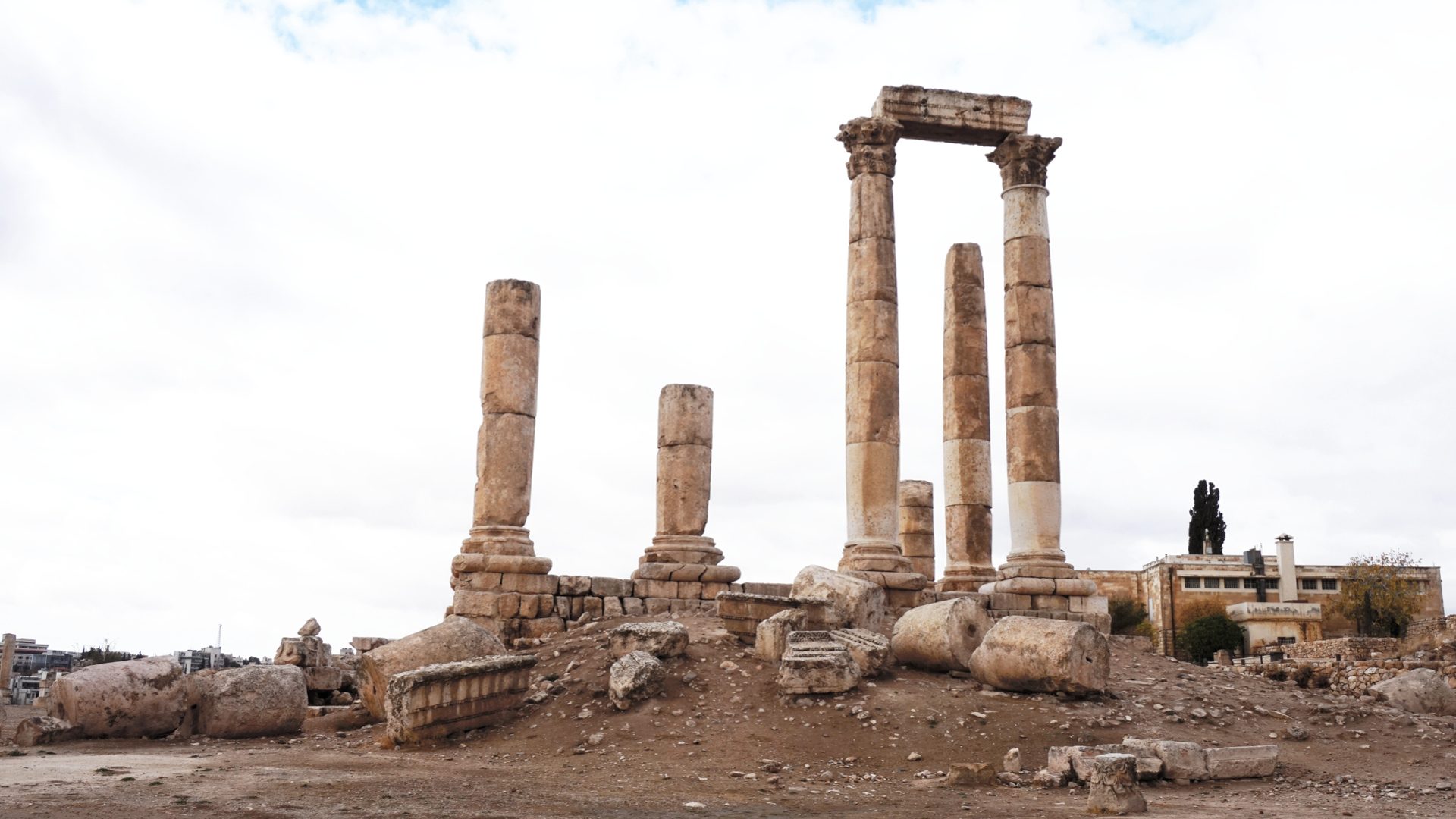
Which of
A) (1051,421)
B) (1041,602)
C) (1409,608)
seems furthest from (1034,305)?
(1409,608)

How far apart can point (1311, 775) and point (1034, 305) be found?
1027 centimetres

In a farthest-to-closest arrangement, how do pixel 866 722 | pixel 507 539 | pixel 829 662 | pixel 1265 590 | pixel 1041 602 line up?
pixel 1265 590
pixel 1041 602
pixel 507 539
pixel 829 662
pixel 866 722

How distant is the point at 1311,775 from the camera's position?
11.8m

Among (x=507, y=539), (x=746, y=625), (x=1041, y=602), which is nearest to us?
(x=746, y=625)

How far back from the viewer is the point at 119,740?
1430 cm

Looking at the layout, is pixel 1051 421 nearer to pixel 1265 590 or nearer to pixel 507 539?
pixel 507 539

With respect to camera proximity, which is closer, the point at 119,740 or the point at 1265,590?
the point at 119,740

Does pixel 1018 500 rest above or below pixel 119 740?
above

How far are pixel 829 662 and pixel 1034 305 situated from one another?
30.5ft

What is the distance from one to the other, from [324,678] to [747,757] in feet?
28.3

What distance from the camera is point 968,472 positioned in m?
22.2

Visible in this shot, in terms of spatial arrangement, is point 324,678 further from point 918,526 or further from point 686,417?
point 918,526

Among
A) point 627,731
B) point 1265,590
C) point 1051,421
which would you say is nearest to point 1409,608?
point 1265,590

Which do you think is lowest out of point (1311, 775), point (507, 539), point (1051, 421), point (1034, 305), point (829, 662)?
point (1311, 775)
